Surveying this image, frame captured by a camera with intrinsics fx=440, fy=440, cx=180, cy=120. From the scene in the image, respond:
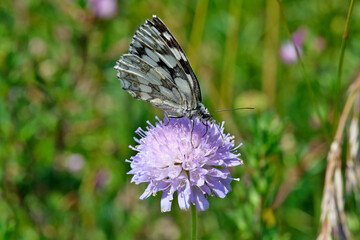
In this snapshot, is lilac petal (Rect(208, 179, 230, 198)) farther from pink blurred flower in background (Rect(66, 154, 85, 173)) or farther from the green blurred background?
pink blurred flower in background (Rect(66, 154, 85, 173))

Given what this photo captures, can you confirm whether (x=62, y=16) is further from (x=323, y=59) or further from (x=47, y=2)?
(x=323, y=59)

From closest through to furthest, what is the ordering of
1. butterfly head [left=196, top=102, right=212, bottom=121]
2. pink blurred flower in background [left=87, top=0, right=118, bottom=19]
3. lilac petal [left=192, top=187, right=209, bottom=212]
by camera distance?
lilac petal [left=192, top=187, right=209, bottom=212], butterfly head [left=196, top=102, right=212, bottom=121], pink blurred flower in background [left=87, top=0, right=118, bottom=19]

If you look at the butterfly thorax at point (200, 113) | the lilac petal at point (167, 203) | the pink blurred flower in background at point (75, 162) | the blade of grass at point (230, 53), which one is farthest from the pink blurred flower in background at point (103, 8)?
the lilac petal at point (167, 203)

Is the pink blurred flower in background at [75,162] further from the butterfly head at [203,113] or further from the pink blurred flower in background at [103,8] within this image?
the butterfly head at [203,113]

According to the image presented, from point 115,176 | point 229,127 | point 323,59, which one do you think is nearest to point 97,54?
point 115,176

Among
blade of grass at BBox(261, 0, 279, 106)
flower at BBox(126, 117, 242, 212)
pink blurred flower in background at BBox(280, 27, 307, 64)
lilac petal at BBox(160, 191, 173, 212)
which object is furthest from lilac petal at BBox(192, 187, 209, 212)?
pink blurred flower in background at BBox(280, 27, 307, 64)

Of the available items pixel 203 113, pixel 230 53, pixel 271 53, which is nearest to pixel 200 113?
pixel 203 113

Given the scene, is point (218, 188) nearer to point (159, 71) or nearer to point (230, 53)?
point (159, 71)
